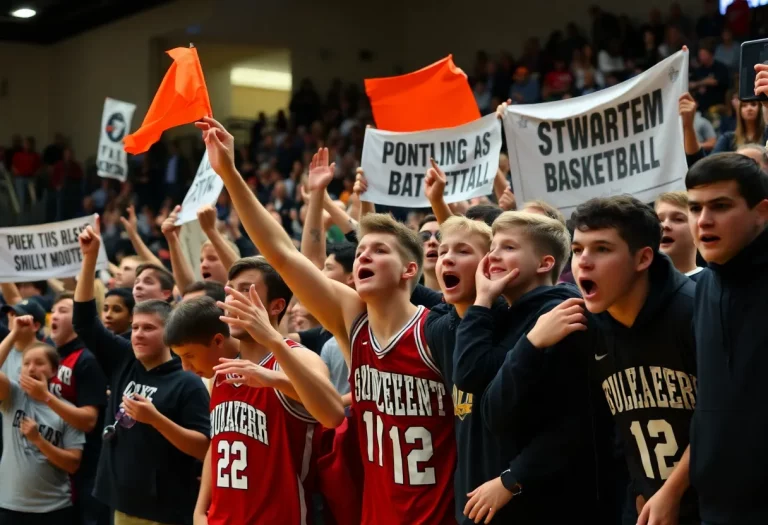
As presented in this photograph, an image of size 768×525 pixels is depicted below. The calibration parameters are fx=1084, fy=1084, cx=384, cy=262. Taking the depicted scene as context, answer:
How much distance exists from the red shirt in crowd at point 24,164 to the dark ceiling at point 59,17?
2.81 meters

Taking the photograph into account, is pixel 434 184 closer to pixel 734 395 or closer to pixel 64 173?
pixel 734 395

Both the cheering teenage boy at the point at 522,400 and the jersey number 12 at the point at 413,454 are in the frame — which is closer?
the cheering teenage boy at the point at 522,400

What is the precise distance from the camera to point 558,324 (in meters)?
3.31

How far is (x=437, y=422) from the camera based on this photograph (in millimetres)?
3967

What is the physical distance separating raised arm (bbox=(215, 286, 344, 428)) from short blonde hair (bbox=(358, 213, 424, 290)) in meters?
0.53

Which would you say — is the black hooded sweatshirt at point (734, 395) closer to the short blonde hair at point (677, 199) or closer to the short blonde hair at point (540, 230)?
the short blonde hair at point (540, 230)

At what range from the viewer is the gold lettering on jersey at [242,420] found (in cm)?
444

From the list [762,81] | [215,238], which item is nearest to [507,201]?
[215,238]

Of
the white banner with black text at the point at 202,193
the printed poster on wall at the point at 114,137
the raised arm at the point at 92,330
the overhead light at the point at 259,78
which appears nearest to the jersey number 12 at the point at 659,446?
the raised arm at the point at 92,330

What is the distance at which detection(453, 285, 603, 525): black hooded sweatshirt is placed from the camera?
11.2ft

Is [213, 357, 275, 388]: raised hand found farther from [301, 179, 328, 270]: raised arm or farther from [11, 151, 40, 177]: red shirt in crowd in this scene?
[11, 151, 40, 177]: red shirt in crowd

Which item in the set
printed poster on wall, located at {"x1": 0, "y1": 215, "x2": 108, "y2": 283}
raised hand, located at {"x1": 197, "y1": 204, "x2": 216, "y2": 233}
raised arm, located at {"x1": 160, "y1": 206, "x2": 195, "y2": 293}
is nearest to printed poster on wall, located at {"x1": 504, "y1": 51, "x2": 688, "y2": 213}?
raised hand, located at {"x1": 197, "y1": 204, "x2": 216, "y2": 233}

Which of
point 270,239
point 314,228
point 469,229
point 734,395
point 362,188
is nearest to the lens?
point 734,395

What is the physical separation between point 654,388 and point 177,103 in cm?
256
